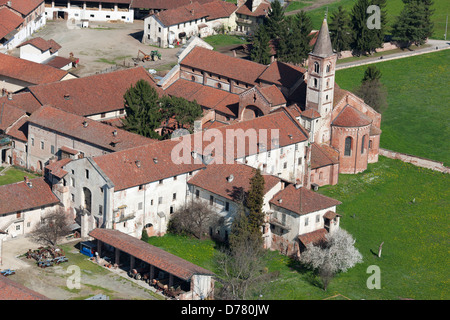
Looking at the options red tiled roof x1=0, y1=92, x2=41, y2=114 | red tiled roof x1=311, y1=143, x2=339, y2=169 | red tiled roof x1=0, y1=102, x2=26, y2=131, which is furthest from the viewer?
red tiled roof x1=0, y1=92, x2=41, y2=114

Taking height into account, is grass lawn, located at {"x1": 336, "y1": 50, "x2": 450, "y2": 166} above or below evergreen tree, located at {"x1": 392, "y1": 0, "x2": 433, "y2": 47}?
below

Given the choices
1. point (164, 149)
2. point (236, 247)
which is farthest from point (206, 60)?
point (236, 247)

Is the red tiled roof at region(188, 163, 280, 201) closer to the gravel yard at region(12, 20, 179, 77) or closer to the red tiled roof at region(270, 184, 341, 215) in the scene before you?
the red tiled roof at region(270, 184, 341, 215)

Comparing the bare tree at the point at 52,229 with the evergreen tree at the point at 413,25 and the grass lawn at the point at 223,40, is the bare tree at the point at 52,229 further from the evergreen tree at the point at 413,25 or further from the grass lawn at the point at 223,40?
the evergreen tree at the point at 413,25

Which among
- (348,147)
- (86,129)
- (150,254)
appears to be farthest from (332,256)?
(86,129)

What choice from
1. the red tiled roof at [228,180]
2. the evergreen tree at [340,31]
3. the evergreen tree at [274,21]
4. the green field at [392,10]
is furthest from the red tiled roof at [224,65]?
the green field at [392,10]

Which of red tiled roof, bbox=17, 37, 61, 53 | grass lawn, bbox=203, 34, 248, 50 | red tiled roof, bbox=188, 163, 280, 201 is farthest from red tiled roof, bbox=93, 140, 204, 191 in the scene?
grass lawn, bbox=203, 34, 248, 50
